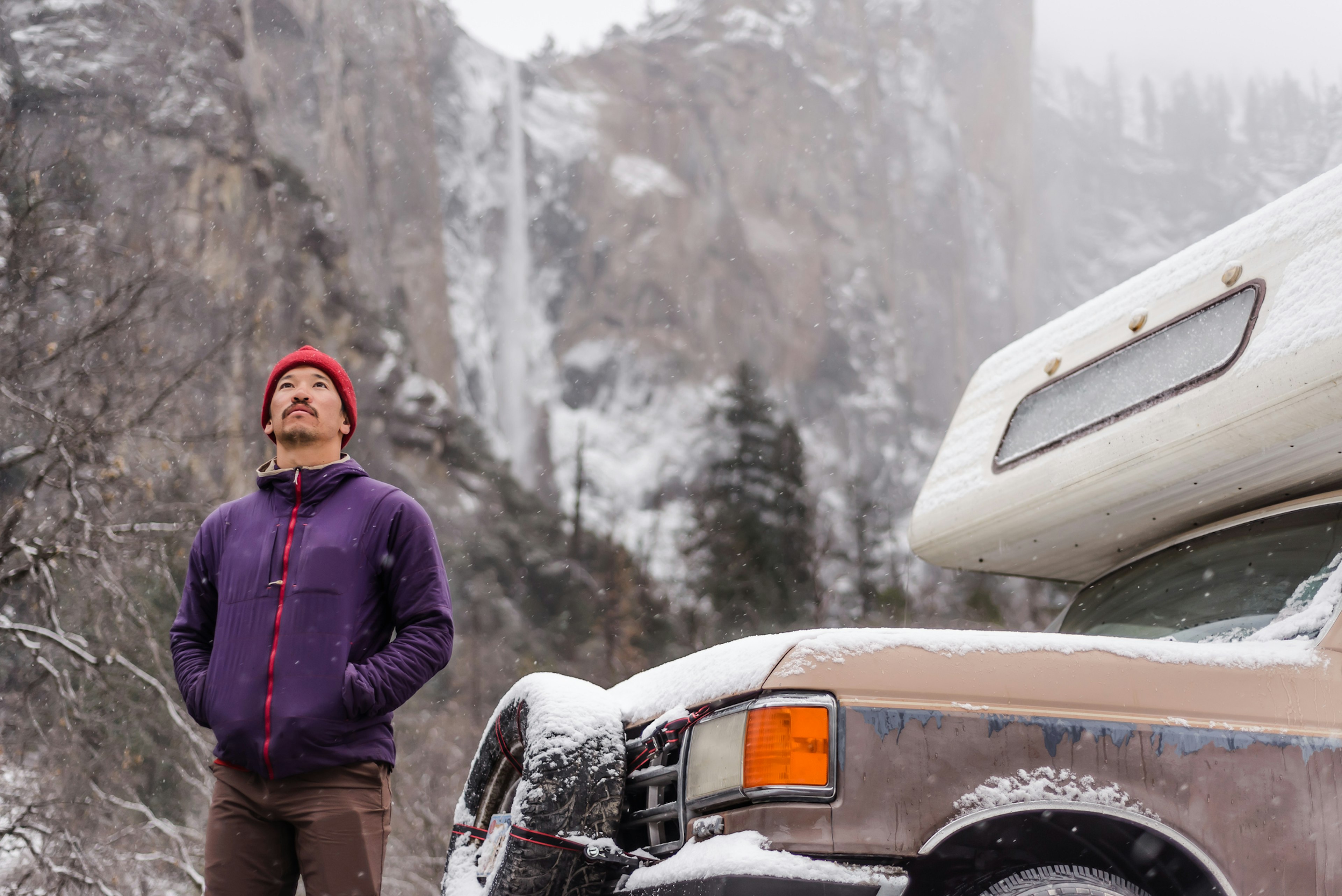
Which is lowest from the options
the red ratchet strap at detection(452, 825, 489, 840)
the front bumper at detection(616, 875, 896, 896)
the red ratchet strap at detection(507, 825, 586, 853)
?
the red ratchet strap at detection(452, 825, 489, 840)

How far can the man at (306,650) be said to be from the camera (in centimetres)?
256

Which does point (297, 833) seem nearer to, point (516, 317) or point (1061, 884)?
point (1061, 884)

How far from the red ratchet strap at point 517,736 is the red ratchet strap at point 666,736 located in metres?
0.46

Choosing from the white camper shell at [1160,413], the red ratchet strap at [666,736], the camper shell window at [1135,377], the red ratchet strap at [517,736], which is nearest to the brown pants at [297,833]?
the red ratchet strap at [517,736]

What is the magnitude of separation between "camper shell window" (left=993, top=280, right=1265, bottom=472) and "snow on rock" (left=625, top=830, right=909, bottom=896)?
2.10 m

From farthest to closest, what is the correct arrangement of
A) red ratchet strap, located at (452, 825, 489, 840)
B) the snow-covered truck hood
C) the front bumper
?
red ratchet strap, located at (452, 825, 489, 840) → the snow-covered truck hood → the front bumper

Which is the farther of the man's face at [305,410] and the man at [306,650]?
the man's face at [305,410]

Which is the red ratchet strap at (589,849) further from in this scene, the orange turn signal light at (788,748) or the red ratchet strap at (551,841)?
the orange turn signal light at (788,748)

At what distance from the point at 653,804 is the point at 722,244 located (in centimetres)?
8183

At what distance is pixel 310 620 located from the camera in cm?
265

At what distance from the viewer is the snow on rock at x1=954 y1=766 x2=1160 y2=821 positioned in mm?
2416

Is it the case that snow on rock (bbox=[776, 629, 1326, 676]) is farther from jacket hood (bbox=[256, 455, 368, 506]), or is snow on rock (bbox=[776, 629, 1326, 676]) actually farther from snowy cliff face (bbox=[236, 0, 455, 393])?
snowy cliff face (bbox=[236, 0, 455, 393])

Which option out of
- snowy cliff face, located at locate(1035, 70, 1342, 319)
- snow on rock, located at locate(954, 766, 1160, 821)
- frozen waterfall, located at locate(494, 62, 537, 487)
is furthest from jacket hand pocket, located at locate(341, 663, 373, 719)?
snowy cliff face, located at locate(1035, 70, 1342, 319)

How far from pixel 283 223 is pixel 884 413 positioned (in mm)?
51666
